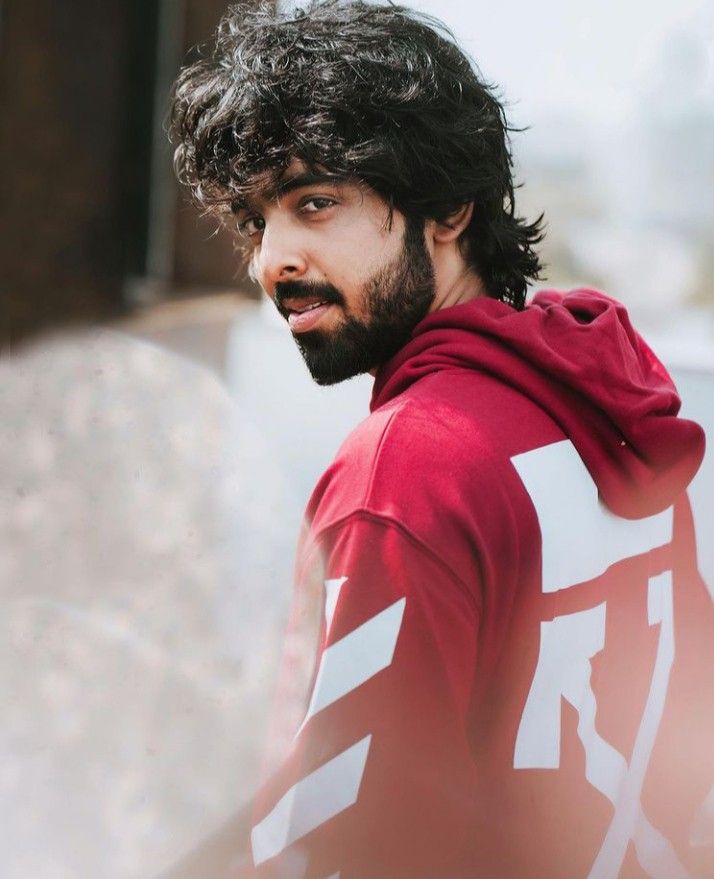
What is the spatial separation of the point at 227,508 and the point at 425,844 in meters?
1.38

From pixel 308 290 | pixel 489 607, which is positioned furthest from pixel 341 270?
pixel 489 607

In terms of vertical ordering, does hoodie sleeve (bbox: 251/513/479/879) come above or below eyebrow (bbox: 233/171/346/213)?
below

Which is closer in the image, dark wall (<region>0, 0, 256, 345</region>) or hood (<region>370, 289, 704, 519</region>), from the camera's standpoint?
hood (<region>370, 289, 704, 519</region>)

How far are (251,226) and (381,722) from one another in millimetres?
600

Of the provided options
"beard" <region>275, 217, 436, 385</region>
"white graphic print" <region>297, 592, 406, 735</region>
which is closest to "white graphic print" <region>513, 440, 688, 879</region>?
"white graphic print" <region>297, 592, 406, 735</region>

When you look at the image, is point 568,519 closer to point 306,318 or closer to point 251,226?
point 306,318

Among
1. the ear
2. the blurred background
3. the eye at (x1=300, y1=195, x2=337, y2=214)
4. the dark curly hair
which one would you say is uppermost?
the dark curly hair

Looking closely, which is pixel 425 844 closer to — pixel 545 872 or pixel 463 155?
pixel 545 872

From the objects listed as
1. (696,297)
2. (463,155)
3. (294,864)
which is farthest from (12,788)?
(696,297)

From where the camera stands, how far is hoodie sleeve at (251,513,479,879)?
68cm

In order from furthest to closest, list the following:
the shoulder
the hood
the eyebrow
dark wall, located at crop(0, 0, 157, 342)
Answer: dark wall, located at crop(0, 0, 157, 342), the eyebrow, the hood, the shoulder

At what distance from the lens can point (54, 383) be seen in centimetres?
192

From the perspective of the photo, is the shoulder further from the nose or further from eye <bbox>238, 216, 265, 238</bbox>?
eye <bbox>238, 216, 265, 238</bbox>

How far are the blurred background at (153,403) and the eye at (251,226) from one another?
54cm
